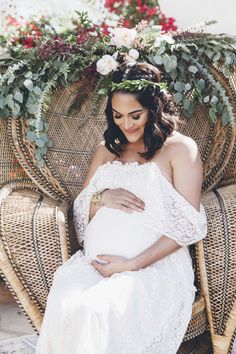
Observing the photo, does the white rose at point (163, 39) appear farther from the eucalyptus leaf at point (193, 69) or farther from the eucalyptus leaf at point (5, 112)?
the eucalyptus leaf at point (5, 112)

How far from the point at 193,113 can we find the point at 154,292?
1.05 metres

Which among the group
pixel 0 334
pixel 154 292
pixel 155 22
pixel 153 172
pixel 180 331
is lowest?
pixel 0 334

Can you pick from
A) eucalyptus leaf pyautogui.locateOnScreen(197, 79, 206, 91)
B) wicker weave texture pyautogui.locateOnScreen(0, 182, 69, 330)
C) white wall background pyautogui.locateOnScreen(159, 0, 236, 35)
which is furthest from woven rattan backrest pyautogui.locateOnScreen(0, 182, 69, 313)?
white wall background pyautogui.locateOnScreen(159, 0, 236, 35)

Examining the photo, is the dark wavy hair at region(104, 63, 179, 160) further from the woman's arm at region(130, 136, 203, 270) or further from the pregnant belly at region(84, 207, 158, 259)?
the pregnant belly at region(84, 207, 158, 259)

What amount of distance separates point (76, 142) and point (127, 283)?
1.00m

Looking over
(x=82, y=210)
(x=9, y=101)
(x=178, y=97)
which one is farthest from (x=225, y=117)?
(x=9, y=101)

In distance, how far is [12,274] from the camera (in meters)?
2.47

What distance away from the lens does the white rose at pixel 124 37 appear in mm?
2771

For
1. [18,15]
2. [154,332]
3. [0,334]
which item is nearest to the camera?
[154,332]

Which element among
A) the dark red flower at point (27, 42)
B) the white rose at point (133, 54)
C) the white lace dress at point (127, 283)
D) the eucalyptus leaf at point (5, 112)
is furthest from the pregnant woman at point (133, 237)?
the dark red flower at point (27, 42)

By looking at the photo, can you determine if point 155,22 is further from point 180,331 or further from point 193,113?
point 180,331

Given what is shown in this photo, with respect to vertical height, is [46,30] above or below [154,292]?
above

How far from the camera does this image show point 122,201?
248 cm

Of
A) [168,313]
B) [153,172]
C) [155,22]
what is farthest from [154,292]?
[155,22]
